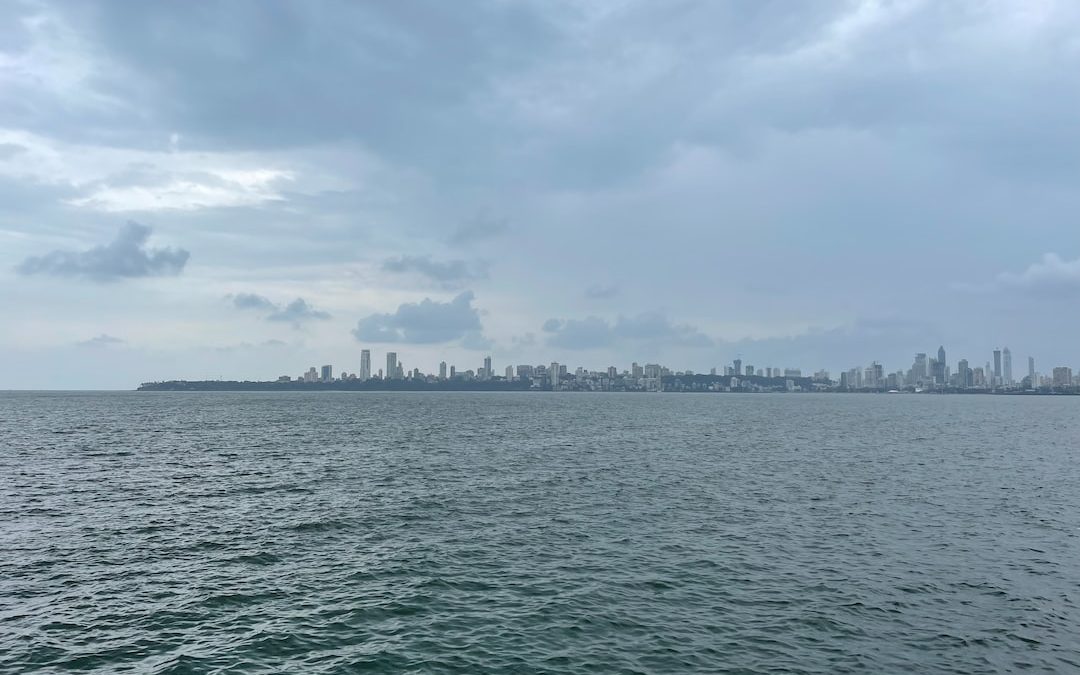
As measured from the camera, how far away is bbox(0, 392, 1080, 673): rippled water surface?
26547 millimetres

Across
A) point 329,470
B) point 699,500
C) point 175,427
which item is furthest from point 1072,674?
point 175,427

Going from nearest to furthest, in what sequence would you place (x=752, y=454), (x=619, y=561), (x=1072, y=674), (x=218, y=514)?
(x=1072, y=674) → (x=619, y=561) → (x=218, y=514) → (x=752, y=454)

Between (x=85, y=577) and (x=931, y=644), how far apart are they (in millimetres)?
39740

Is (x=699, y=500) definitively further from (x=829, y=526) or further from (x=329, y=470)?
(x=329, y=470)

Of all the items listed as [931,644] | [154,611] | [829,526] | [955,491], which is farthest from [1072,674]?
[955,491]

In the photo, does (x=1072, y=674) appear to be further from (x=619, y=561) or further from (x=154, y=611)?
(x=154, y=611)

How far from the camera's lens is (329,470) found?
75.9 m

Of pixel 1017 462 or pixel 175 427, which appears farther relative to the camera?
pixel 175 427

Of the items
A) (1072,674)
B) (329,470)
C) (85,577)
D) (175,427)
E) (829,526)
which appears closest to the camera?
(1072,674)

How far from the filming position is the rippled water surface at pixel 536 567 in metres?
26.5

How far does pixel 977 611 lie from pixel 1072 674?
21.6 ft

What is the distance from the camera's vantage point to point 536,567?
37375mm

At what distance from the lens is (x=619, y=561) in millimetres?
38625

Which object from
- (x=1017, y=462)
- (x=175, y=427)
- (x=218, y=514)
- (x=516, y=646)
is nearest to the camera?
(x=516, y=646)
